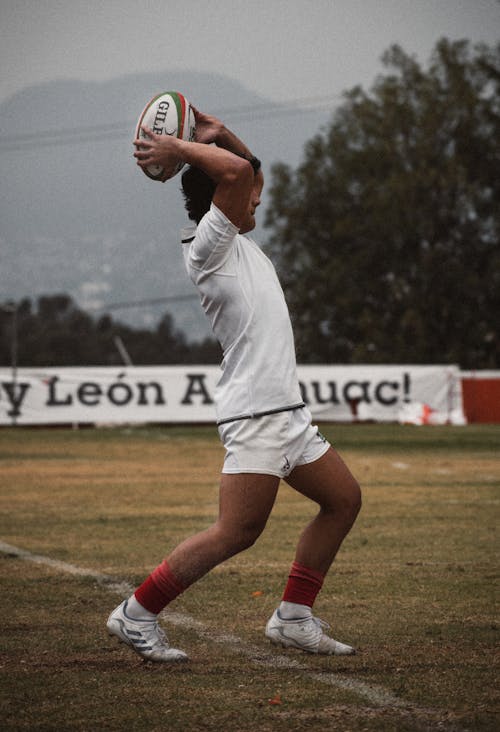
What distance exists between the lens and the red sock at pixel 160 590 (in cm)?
503

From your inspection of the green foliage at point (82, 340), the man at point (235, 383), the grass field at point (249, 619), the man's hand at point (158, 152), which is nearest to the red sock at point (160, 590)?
the man at point (235, 383)

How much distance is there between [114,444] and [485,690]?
20319mm

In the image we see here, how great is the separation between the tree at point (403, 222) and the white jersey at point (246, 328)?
5074cm

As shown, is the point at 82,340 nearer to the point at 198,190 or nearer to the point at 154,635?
the point at 198,190

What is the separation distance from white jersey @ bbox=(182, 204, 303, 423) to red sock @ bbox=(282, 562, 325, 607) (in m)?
0.80

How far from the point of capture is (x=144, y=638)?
505 centimetres

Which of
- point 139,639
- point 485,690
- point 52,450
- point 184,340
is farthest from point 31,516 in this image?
point 184,340

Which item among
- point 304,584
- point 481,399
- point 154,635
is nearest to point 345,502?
point 304,584

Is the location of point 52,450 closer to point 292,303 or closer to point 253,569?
point 253,569

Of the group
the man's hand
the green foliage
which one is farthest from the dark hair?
the green foliage

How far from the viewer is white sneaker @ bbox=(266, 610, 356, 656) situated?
209 inches

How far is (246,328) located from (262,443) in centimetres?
46

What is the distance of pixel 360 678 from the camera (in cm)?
482

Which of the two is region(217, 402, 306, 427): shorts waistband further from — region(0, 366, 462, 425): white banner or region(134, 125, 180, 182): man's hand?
region(0, 366, 462, 425): white banner
